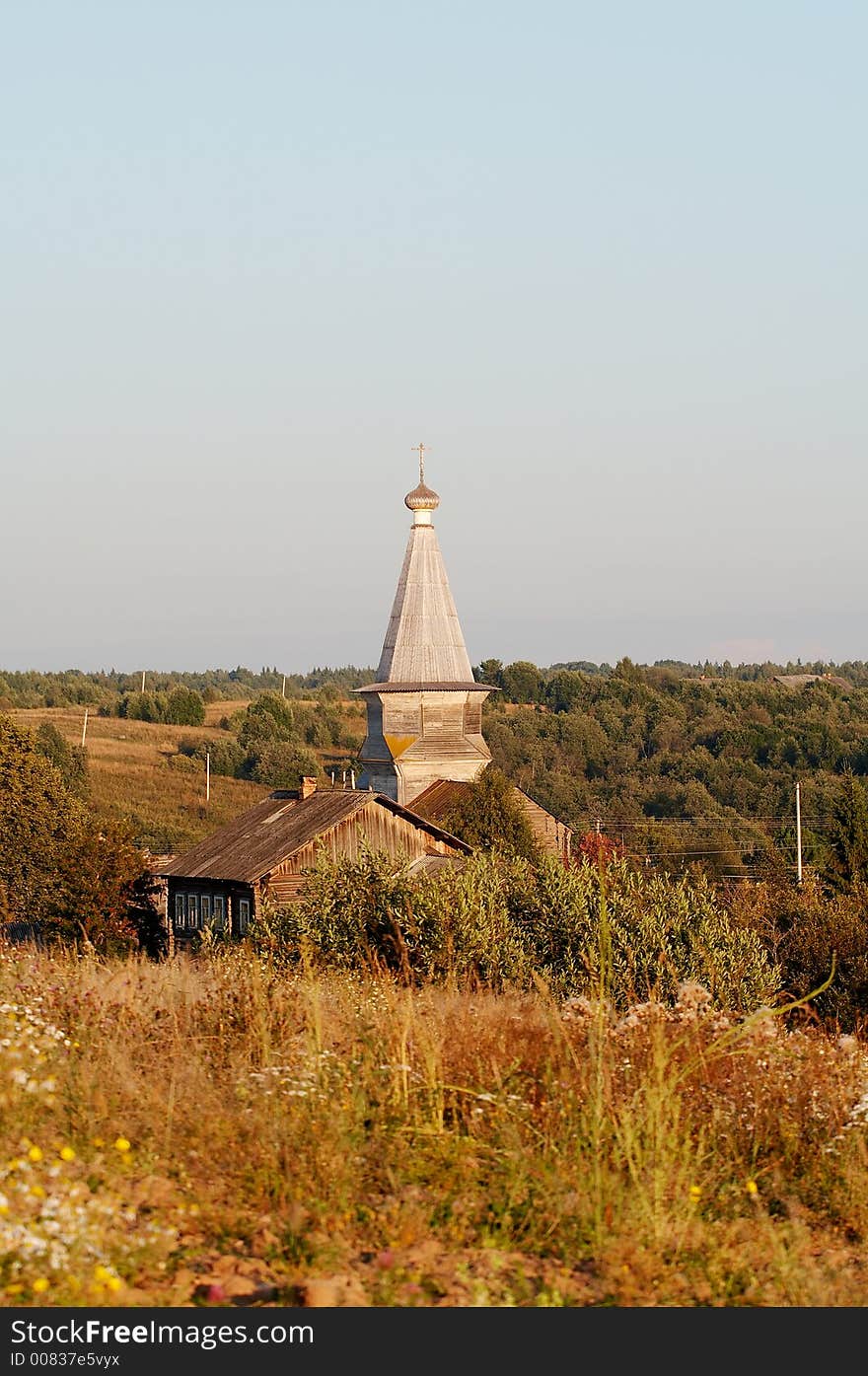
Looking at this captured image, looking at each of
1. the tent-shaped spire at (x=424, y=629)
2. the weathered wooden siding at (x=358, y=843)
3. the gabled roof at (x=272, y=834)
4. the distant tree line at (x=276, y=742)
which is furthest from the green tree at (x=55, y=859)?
the distant tree line at (x=276, y=742)

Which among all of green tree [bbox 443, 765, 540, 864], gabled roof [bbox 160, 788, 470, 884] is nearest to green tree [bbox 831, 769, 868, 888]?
green tree [bbox 443, 765, 540, 864]

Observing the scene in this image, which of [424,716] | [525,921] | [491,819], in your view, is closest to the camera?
[525,921]

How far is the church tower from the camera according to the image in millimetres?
51375

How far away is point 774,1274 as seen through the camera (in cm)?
594

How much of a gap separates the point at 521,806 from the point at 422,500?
13.1 m

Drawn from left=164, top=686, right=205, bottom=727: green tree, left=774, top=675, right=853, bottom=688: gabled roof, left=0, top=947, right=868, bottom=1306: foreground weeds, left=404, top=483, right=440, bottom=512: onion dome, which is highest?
left=404, top=483, right=440, bottom=512: onion dome

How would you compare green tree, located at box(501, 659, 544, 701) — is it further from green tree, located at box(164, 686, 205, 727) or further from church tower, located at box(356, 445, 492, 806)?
church tower, located at box(356, 445, 492, 806)

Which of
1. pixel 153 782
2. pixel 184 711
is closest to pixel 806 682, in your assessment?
pixel 184 711

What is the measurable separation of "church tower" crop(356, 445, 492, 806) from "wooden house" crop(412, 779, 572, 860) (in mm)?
736

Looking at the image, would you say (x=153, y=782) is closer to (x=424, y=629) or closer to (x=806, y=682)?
(x=424, y=629)

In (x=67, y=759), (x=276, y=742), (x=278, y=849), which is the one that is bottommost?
(x=278, y=849)

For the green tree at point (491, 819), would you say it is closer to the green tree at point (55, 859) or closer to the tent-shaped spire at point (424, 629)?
the tent-shaped spire at point (424, 629)

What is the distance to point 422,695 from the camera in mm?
51719

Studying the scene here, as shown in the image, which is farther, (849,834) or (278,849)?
(849,834)
